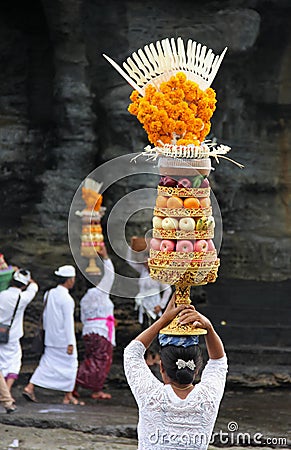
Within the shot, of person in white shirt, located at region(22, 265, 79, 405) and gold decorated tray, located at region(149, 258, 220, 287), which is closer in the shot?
gold decorated tray, located at region(149, 258, 220, 287)

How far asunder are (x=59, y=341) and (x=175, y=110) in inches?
209

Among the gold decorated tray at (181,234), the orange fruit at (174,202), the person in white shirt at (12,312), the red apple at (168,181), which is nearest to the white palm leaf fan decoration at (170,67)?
the red apple at (168,181)

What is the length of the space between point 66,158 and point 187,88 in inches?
325

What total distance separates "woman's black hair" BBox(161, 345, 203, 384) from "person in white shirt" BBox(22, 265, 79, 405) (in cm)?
541

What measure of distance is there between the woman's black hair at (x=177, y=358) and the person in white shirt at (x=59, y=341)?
541 cm

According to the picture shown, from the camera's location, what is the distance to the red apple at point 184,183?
5.05 m

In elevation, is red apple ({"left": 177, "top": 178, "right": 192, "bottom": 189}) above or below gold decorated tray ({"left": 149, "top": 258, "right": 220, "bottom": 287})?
above

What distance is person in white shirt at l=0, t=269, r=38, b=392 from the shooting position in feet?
31.5

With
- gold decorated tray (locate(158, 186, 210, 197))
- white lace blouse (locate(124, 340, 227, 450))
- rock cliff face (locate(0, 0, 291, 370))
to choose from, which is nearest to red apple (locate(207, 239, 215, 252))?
gold decorated tray (locate(158, 186, 210, 197))

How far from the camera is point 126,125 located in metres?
13.0

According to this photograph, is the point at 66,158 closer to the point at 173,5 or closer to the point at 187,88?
the point at 173,5

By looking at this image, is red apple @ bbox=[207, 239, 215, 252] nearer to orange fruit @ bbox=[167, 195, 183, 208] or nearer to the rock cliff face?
orange fruit @ bbox=[167, 195, 183, 208]

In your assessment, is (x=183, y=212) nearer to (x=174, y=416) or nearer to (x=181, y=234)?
(x=181, y=234)

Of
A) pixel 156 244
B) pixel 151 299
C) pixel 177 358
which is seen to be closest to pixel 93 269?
pixel 151 299
